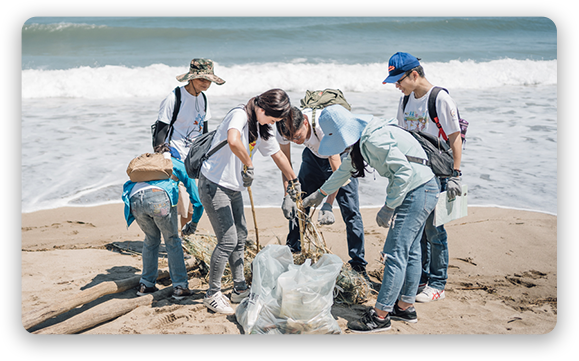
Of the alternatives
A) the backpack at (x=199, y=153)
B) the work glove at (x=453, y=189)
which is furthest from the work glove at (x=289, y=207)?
the work glove at (x=453, y=189)

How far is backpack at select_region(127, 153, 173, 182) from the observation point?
3.38m

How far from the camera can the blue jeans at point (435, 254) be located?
360 centimetres

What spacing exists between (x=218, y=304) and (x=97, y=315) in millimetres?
827

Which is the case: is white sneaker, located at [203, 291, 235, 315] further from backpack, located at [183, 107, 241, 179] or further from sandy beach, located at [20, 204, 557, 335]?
backpack, located at [183, 107, 241, 179]

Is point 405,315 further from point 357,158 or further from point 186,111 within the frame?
point 186,111

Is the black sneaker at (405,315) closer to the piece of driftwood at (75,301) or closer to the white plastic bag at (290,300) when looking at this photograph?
the white plastic bag at (290,300)

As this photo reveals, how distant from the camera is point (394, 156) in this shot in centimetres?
287

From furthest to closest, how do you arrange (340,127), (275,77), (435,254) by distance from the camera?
(275,77) → (435,254) → (340,127)

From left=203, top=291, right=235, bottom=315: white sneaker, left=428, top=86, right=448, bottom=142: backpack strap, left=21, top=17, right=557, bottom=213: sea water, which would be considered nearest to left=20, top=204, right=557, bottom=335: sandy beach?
left=203, top=291, right=235, bottom=315: white sneaker

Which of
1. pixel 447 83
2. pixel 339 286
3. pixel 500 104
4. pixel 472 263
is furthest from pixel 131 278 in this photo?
pixel 447 83

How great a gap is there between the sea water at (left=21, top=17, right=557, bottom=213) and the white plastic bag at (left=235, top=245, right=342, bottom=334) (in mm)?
2982

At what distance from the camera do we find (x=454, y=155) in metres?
3.57

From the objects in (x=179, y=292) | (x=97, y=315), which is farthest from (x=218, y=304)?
(x=97, y=315)

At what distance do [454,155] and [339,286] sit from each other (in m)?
1.39
